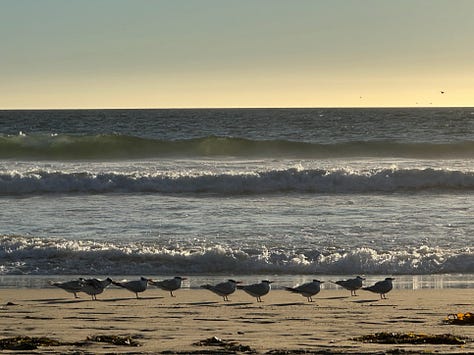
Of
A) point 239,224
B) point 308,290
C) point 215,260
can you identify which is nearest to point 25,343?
point 308,290

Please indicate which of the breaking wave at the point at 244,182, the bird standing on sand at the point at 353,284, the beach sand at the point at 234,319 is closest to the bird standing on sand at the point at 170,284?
the beach sand at the point at 234,319

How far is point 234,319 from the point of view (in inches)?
393

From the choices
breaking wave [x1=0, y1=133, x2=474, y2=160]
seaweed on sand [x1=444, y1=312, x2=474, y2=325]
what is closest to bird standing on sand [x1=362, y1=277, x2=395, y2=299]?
seaweed on sand [x1=444, y1=312, x2=474, y2=325]

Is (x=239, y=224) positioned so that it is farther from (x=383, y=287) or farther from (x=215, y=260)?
(x=383, y=287)

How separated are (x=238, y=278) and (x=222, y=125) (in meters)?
60.5

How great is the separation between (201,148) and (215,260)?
3141cm

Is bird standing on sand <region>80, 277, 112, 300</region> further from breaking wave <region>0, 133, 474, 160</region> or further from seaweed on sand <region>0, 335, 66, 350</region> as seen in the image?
breaking wave <region>0, 133, 474, 160</region>

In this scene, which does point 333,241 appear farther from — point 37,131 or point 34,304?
point 37,131

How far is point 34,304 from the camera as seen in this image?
11.1m

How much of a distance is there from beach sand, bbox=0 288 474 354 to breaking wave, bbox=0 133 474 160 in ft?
105

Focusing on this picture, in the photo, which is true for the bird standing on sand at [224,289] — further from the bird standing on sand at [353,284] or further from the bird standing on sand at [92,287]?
the bird standing on sand at [353,284]

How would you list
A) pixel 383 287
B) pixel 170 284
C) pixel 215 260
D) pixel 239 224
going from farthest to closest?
1. pixel 239 224
2. pixel 215 260
3. pixel 170 284
4. pixel 383 287

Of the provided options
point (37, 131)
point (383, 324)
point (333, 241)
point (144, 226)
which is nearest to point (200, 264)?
point (333, 241)

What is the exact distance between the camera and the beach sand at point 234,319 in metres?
8.00
